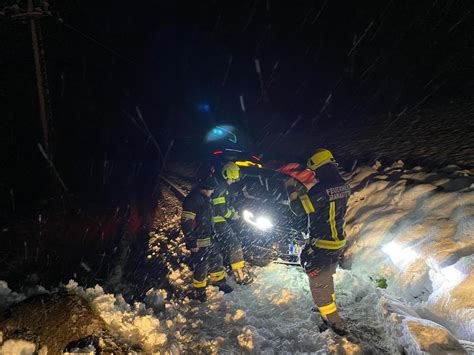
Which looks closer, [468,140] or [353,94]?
[468,140]

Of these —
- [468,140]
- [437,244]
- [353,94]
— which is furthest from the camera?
[353,94]

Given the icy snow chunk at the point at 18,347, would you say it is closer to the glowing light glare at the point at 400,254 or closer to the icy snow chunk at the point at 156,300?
the icy snow chunk at the point at 156,300

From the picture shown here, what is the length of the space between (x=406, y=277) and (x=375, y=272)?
1.33 ft

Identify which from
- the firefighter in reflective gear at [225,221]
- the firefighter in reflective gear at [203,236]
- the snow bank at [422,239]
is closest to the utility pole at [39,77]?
Result: the firefighter in reflective gear at [203,236]

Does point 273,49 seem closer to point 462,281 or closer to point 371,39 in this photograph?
point 371,39

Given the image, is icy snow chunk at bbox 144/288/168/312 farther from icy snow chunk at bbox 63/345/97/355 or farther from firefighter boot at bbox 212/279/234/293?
icy snow chunk at bbox 63/345/97/355

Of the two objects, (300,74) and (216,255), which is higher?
(300,74)

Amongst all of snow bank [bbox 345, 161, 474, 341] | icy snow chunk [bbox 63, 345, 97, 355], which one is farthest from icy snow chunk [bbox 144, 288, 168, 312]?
snow bank [bbox 345, 161, 474, 341]

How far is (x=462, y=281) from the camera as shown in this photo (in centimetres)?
275

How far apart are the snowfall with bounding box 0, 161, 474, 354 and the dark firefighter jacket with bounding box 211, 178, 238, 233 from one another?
3.18 feet

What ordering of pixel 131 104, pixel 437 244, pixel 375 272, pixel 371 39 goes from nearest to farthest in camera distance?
1. pixel 437 244
2. pixel 375 272
3. pixel 131 104
4. pixel 371 39

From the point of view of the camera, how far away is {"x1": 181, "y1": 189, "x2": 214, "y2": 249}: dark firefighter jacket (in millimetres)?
4293

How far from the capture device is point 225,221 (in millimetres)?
4570

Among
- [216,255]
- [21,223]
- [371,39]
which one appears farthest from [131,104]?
[371,39]
